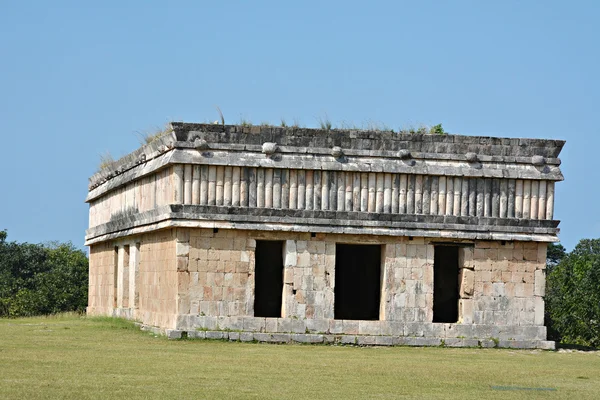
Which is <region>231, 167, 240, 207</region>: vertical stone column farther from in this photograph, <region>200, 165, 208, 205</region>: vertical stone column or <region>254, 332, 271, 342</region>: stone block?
<region>254, 332, 271, 342</region>: stone block

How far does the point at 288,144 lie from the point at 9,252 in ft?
133

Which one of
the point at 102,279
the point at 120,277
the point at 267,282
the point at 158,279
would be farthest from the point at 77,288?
the point at 158,279

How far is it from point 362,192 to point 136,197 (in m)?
6.37

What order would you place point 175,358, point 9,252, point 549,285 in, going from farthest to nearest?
1. point 9,252
2. point 549,285
3. point 175,358

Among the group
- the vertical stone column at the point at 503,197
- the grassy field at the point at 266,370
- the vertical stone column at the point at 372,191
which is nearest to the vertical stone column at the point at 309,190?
the vertical stone column at the point at 372,191

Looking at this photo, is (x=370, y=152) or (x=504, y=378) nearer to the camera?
(x=504, y=378)

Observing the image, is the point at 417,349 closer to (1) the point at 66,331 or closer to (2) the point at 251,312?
(2) the point at 251,312

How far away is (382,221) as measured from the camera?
77.6 feet

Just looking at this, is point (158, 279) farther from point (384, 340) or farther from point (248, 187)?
point (384, 340)

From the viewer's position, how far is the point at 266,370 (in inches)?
659

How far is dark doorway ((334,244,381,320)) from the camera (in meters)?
30.3

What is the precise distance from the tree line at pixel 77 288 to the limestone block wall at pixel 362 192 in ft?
22.7

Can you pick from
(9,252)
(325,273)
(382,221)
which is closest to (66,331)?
(325,273)

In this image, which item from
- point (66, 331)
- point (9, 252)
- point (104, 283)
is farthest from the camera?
point (9, 252)
